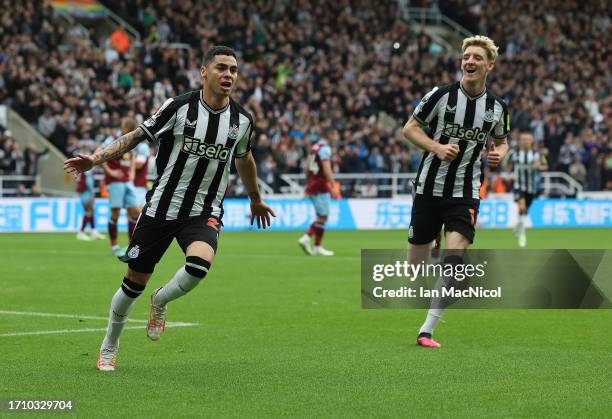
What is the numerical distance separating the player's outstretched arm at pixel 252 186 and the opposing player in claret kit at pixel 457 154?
55.8 inches

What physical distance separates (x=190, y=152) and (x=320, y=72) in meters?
30.0

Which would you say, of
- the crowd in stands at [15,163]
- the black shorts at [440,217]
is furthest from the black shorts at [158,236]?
the crowd in stands at [15,163]

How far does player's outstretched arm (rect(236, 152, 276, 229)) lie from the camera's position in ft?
28.3

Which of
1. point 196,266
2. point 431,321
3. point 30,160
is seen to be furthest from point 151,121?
point 30,160

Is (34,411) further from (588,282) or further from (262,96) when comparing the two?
(262,96)

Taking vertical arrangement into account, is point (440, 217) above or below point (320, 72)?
below

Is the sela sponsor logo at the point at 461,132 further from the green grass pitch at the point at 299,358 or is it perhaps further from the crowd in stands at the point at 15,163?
the crowd in stands at the point at 15,163

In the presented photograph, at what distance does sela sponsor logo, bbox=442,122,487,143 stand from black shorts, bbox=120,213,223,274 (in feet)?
7.49

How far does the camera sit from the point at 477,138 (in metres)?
9.48

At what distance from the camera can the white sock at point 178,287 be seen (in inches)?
319

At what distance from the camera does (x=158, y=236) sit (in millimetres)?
8180

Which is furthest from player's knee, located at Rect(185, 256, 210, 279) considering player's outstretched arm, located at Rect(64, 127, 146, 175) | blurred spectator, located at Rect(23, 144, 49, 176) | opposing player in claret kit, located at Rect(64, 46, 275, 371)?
blurred spectator, located at Rect(23, 144, 49, 176)

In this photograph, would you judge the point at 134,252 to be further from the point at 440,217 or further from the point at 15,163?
the point at 15,163

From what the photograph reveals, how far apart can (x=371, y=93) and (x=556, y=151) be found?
6477mm
